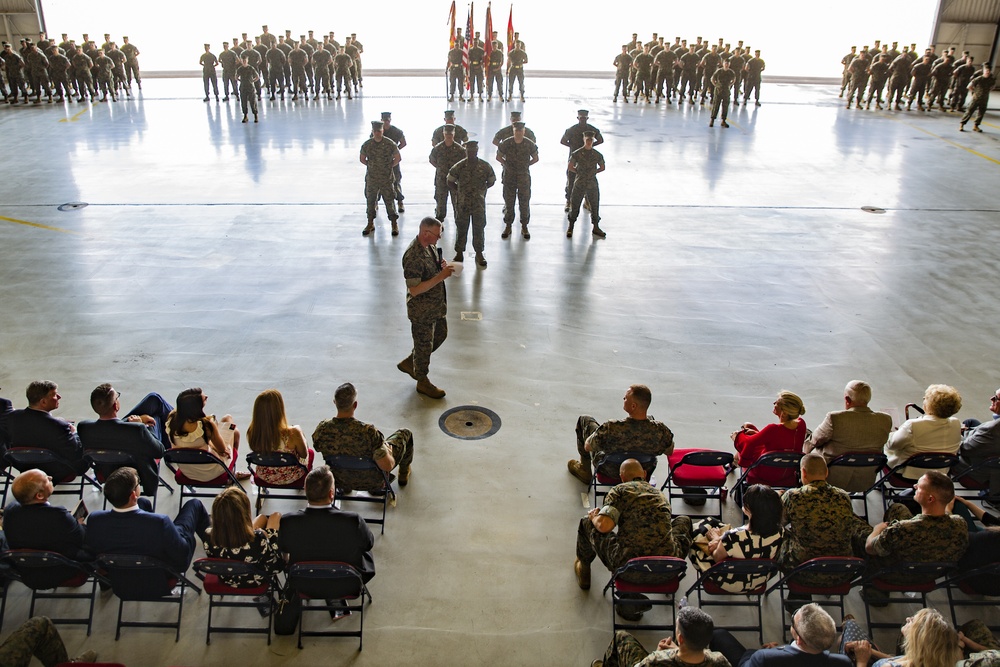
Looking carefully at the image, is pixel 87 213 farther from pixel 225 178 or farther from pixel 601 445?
pixel 601 445

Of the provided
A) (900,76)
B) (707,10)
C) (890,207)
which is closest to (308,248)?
(890,207)

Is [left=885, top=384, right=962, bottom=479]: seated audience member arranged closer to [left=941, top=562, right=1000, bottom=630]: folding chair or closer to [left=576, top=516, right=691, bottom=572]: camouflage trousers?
[left=941, top=562, right=1000, bottom=630]: folding chair

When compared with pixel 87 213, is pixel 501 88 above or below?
above

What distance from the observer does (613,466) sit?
5289 millimetres

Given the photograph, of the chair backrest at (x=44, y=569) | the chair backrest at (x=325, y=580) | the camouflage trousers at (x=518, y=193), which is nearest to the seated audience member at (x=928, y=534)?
the chair backrest at (x=325, y=580)

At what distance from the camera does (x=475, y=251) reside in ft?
34.4

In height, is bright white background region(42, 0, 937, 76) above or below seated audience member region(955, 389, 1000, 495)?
above

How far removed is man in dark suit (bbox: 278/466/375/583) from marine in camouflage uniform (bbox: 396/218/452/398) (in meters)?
2.86

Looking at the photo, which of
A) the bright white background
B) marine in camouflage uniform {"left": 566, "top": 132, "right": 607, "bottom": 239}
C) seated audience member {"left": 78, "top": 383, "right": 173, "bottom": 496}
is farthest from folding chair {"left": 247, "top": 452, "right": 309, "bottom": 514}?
the bright white background

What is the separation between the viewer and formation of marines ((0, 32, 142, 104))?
21.8 m

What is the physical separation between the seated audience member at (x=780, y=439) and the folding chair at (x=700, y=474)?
8.6 inches

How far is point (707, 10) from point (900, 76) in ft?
49.1

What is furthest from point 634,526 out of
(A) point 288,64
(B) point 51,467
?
(A) point 288,64

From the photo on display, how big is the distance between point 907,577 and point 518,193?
26.5ft
